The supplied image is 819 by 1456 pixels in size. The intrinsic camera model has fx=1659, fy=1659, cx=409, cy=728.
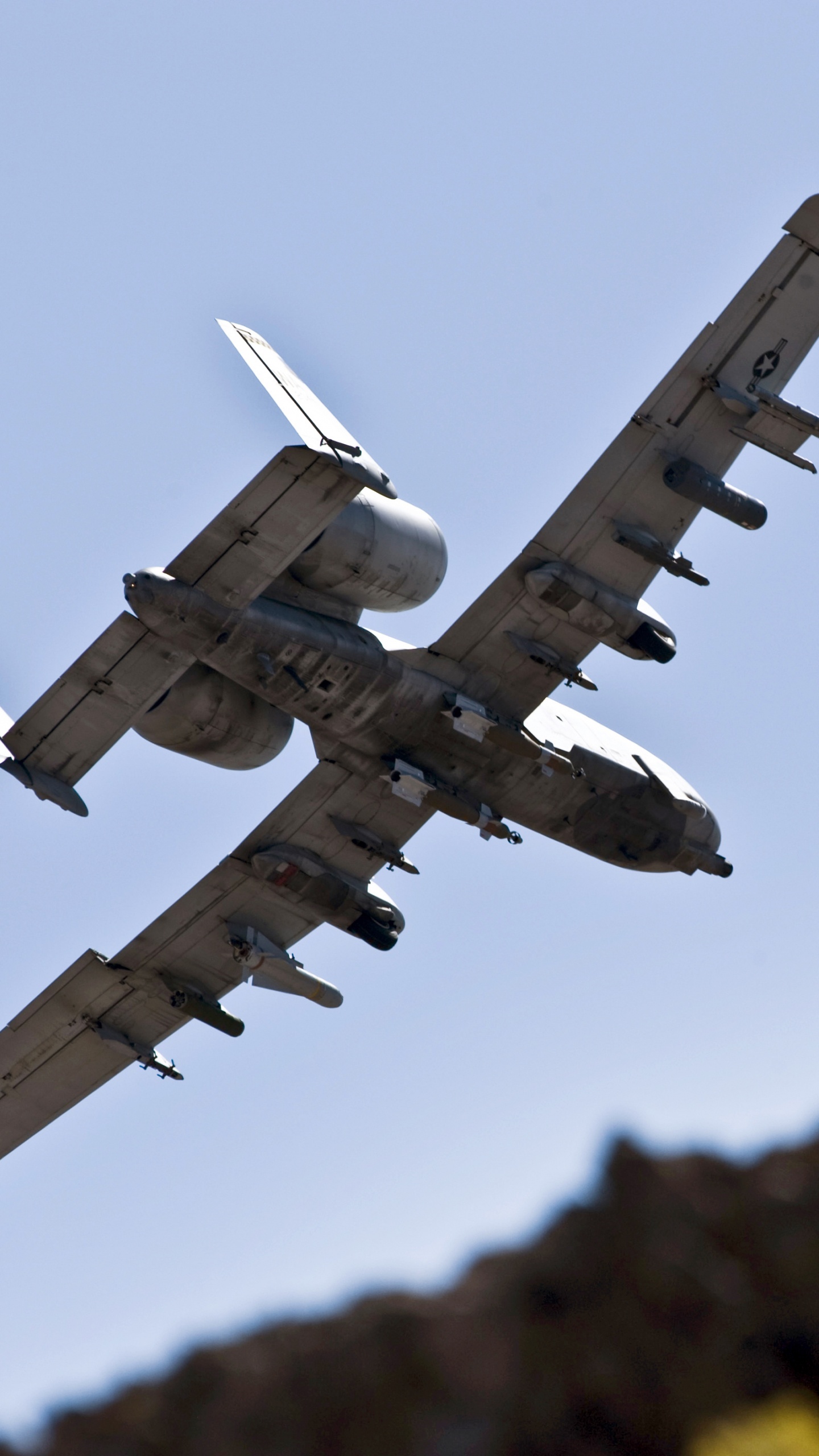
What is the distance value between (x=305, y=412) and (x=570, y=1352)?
35.5 ft

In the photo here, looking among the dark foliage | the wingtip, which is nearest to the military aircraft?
the wingtip

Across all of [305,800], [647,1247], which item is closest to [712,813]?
[305,800]

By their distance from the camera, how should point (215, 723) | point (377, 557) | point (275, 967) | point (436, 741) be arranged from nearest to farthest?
point (377, 557) → point (215, 723) → point (436, 741) → point (275, 967)

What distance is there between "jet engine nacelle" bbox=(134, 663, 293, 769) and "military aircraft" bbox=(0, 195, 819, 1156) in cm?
4

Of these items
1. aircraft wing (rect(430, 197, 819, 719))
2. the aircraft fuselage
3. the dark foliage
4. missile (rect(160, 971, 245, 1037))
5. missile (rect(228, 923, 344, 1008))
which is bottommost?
the dark foliage

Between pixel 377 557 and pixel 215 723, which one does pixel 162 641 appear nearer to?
pixel 215 723

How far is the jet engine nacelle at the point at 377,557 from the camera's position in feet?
68.1

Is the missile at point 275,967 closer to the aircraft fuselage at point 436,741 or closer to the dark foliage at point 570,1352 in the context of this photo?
the aircraft fuselage at point 436,741

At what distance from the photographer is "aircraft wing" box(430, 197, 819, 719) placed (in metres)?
21.5

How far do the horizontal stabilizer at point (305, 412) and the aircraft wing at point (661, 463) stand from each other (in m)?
3.19

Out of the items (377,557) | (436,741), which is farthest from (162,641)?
(436,741)

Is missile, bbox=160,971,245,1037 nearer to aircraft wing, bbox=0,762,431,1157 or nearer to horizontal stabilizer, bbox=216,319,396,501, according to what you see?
aircraft wing, bbox=0,762,431,1157

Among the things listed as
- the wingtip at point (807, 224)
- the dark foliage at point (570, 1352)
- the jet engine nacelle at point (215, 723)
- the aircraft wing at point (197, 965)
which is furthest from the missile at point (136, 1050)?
the wingtip at point (807, 224)

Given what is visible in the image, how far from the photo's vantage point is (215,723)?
22.1 m
